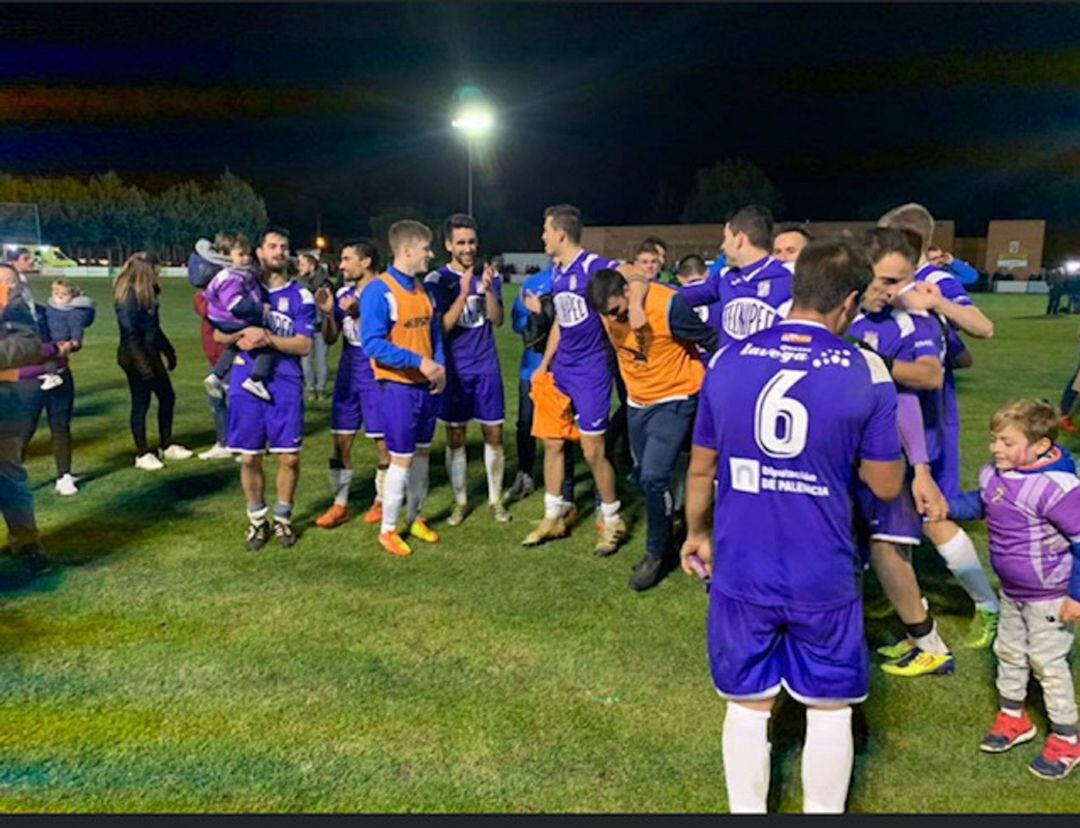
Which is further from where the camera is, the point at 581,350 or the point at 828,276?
the point at 581,350

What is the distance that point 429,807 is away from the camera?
3227 mm

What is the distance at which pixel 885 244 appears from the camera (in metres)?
3.90

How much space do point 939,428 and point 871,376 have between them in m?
2.22

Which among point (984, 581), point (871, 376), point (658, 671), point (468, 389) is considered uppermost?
point (871, 376)

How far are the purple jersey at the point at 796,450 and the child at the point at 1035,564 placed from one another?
1224 mm

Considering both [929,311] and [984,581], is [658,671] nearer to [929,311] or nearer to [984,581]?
[984,581]

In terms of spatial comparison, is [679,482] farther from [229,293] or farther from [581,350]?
[229,293]

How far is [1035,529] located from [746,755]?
5.60 ft

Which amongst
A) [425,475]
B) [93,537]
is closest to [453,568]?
[425,475]

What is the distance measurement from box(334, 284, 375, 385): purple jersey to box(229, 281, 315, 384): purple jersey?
1.99 feet

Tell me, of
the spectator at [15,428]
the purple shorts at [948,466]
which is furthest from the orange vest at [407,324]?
the purple shorts at [948,466]

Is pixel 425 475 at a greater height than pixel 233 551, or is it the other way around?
pixel 425 475

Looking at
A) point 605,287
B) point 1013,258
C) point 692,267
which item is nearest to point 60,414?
point 605,287

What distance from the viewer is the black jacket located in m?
8.05
